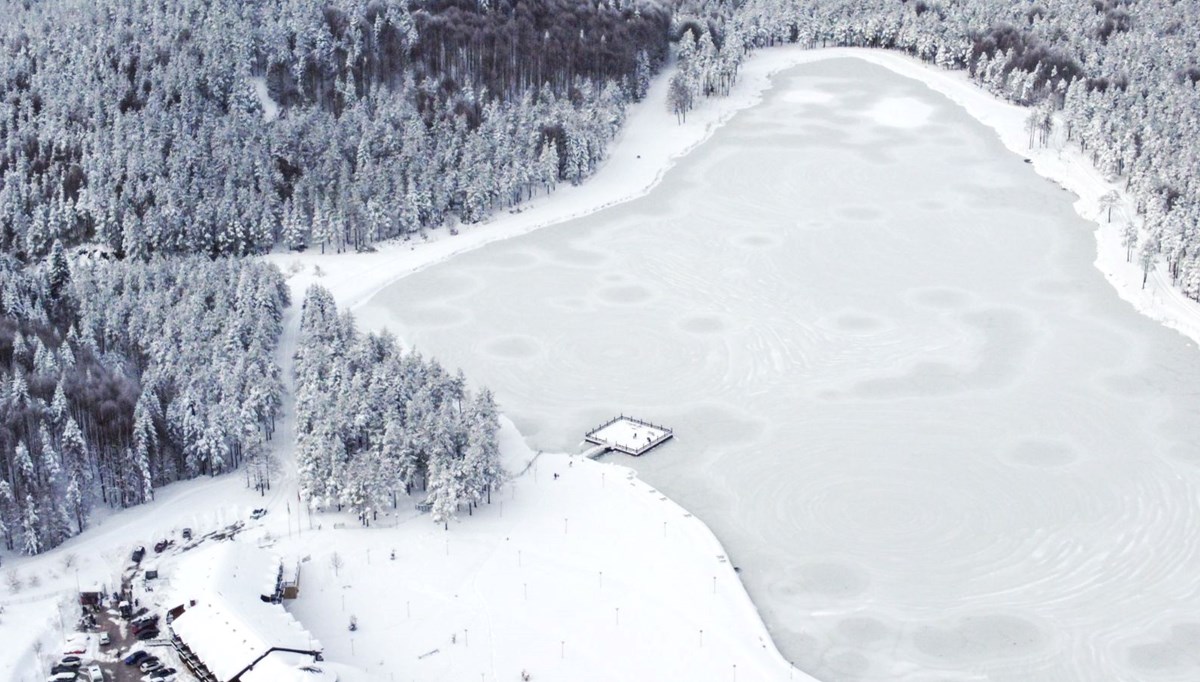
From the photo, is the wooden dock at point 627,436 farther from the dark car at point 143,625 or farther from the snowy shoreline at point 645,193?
the dark car at point 143,625

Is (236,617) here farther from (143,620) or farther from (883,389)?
(883,389)

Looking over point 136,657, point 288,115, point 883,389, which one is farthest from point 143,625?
point 288,115

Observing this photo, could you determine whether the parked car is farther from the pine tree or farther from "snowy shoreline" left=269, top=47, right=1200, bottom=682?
"snowy shoreline" left=269, top=47, right=1200, bottom=682

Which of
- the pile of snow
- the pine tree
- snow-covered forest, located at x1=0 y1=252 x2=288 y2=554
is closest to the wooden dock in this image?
the pile of snow

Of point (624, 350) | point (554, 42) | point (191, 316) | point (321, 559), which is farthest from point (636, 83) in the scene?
point (321, 559)

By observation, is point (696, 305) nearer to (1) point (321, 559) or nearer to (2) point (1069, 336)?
(2) point (1069, 336)

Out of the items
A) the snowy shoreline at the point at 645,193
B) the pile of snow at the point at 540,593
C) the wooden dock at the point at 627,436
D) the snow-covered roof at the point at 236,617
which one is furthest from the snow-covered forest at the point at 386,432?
the snowy shoreline at the point at 645,193
